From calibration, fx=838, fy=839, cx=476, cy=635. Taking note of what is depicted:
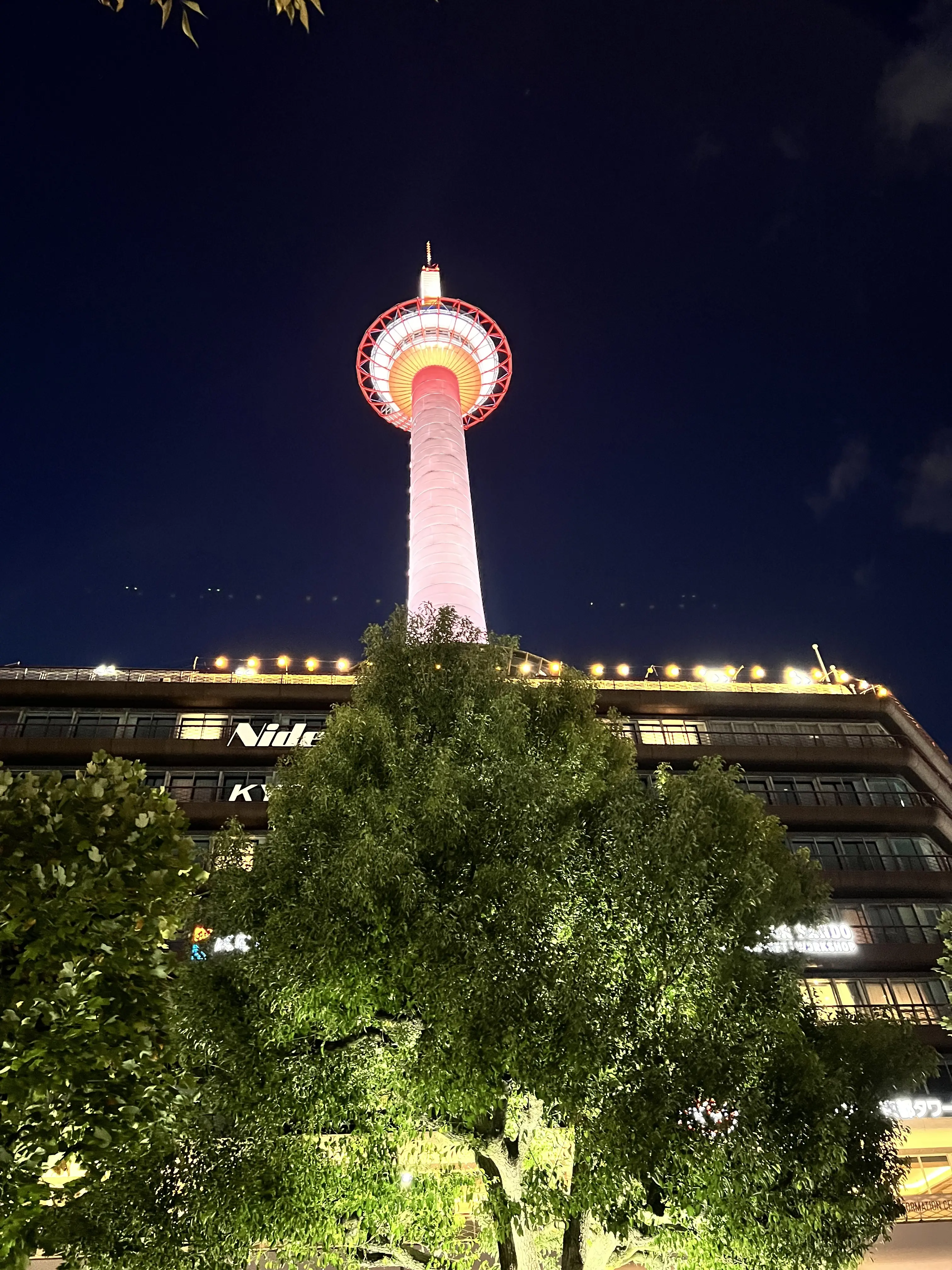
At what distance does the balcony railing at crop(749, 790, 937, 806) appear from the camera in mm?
36312

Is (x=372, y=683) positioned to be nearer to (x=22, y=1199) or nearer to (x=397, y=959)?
(x=397, y=959)

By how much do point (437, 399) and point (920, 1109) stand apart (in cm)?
4511

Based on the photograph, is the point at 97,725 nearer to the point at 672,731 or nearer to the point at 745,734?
the point at 672,731

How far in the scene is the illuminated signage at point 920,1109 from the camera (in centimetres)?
2592

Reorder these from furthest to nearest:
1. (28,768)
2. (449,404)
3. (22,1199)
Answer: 1. (449,404)
2. (28,768)
3. (22,1199)

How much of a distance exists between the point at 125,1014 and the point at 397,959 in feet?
10.6

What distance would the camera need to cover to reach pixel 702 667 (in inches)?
1576

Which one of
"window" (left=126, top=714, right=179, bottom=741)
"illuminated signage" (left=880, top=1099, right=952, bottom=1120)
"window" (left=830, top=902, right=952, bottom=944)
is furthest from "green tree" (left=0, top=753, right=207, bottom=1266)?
"window" (left=830, top=902, right=952, bottom=944)

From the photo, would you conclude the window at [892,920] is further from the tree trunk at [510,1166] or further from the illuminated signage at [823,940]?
the tree trunk at [510,1166]

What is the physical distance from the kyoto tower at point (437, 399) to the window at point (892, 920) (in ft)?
69.5

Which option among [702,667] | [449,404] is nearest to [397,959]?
[702,667]

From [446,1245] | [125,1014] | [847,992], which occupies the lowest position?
[446,1245]

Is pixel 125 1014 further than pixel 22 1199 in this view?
Yes

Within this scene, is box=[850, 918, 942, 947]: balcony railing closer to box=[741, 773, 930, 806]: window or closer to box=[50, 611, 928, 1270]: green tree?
box=[741, 773, 930, 806]: window
